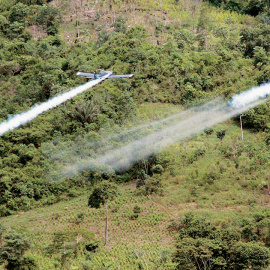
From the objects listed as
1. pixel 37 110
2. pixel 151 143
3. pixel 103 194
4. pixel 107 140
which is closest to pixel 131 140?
pixel 151 143

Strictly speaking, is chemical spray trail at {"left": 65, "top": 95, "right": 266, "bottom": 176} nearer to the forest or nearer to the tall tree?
the forest

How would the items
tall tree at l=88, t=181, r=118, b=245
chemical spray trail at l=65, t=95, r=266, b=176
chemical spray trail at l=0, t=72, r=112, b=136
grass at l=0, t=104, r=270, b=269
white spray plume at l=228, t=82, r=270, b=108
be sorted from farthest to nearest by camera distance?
white spray plume at l=228, t=82, r=270, b=108, chemical spray trail at l=0, t=72, r=112, b=136, chemical spray trail at l=65, t=95, r=266, b=176, tall tree at l=88, t=181, r=118, b=245, grass at l=0, t=104, r=270, b=269

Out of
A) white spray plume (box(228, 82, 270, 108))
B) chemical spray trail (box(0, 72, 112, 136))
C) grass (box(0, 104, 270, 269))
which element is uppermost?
white spray plume (box(228, 82, 270, 108))

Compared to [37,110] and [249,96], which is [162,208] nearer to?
[249,96]

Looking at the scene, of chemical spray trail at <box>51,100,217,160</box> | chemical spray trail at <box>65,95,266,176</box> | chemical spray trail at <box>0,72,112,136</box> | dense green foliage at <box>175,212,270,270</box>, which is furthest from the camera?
chemical spray trail at <box>0,72,112,136</box>

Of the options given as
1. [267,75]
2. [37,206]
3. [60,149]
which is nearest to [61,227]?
[37,206]

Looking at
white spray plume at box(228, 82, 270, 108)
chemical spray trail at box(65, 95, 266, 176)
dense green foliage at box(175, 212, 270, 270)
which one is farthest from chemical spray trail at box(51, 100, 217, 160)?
dense green foliage at box(175, 212, 270, 270)

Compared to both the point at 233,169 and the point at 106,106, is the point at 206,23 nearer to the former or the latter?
the point at 106,106
